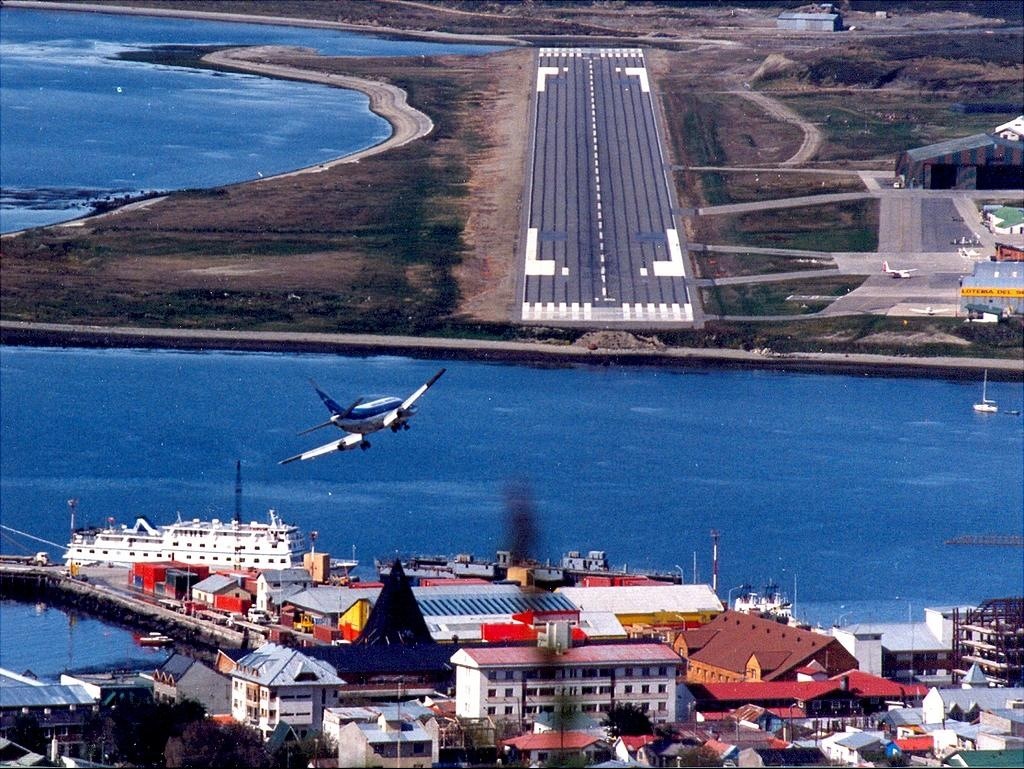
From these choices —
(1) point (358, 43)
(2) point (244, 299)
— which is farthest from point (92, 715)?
(1) point (358, 43)

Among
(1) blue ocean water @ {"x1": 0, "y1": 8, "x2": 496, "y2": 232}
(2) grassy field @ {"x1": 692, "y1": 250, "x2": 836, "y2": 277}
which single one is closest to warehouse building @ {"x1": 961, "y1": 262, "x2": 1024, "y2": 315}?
(2) grassy field @ {"x1": 692, "y1": 250, "x2": 836, "y2": 277}

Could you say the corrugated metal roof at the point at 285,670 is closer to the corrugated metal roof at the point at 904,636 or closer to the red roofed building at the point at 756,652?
the red roofed building at the point at 756,652

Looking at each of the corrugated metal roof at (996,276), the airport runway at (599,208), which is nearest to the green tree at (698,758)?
the airport runway at (599,208)

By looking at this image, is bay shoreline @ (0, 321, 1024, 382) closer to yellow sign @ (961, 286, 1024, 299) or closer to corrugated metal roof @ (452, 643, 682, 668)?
yellow sign @ (961, 286, 1024, 299)

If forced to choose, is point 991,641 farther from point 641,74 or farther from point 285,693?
point 641,74

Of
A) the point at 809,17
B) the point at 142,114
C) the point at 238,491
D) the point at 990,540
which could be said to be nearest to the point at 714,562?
the point at 990,540

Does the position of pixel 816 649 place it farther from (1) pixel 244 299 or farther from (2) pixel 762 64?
(2) pixel 762 64
